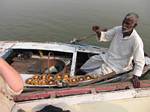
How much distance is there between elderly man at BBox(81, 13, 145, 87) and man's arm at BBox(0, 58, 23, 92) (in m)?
2.62

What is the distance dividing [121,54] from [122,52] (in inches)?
1.8

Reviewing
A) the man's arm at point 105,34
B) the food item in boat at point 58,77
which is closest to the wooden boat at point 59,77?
the food item in boat at point 58,77

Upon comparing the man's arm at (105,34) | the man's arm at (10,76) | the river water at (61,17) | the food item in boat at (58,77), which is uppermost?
the man's arm at (10,76)

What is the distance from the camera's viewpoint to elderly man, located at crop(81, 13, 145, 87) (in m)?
5.41

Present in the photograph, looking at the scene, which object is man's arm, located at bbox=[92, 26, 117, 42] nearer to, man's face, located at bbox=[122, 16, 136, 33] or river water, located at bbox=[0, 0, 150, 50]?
man's face, located at bbox=[122, 16, 136, 33]

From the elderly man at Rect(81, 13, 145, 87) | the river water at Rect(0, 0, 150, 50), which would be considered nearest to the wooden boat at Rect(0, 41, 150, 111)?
the elderly man at Rect(81, 13, 145, 87)

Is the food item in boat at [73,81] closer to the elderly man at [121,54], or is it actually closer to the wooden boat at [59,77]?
the wooden boat at [59,77]

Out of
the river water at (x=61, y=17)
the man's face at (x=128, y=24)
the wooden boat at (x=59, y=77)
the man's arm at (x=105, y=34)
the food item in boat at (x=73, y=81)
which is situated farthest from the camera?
the river water at (x=61, y=17)

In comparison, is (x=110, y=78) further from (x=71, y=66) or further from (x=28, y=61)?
(x=28, y=61)

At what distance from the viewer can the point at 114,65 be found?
5898 mm

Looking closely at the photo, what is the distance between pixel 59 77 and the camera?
579cm

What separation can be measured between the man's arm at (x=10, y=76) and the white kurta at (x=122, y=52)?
2843 mm

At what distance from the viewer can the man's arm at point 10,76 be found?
2.79 m

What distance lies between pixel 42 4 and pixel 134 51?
10127 millimetres
